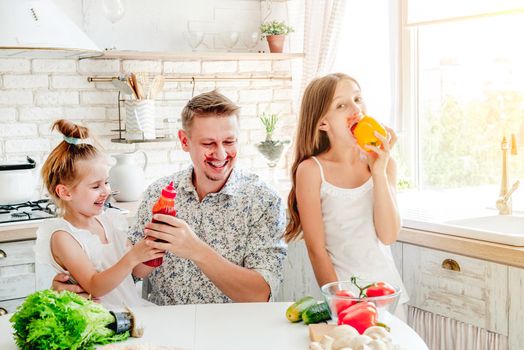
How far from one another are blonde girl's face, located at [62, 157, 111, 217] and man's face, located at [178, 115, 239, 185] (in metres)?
0.34

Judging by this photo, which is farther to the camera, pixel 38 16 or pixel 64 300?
pixel 38 16

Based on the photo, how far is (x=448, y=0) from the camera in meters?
3.36

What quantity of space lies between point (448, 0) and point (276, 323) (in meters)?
2.18

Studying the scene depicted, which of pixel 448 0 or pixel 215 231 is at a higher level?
pixel 448 0

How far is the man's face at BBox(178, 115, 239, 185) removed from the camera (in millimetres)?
2244

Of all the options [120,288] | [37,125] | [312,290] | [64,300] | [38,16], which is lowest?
[312,290]

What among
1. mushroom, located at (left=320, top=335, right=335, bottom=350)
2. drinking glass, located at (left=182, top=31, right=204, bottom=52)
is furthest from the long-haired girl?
drinking glass, located at (left=182, top=31, right=204, bottom=52)

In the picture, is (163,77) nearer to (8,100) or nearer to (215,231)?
(8,100)

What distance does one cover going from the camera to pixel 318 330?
1.65 m

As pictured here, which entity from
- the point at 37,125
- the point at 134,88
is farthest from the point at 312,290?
the point at 37,125

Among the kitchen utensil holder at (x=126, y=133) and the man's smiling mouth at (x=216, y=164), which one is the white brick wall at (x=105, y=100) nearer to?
the kitchen utensil holder at (x=126, y=133)

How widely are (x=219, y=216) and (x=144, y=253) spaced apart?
0.48 meters

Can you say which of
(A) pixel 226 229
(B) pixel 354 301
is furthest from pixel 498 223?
(B) pixel 354 301

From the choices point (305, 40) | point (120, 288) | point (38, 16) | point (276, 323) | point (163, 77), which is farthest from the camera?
point (305, 40)
